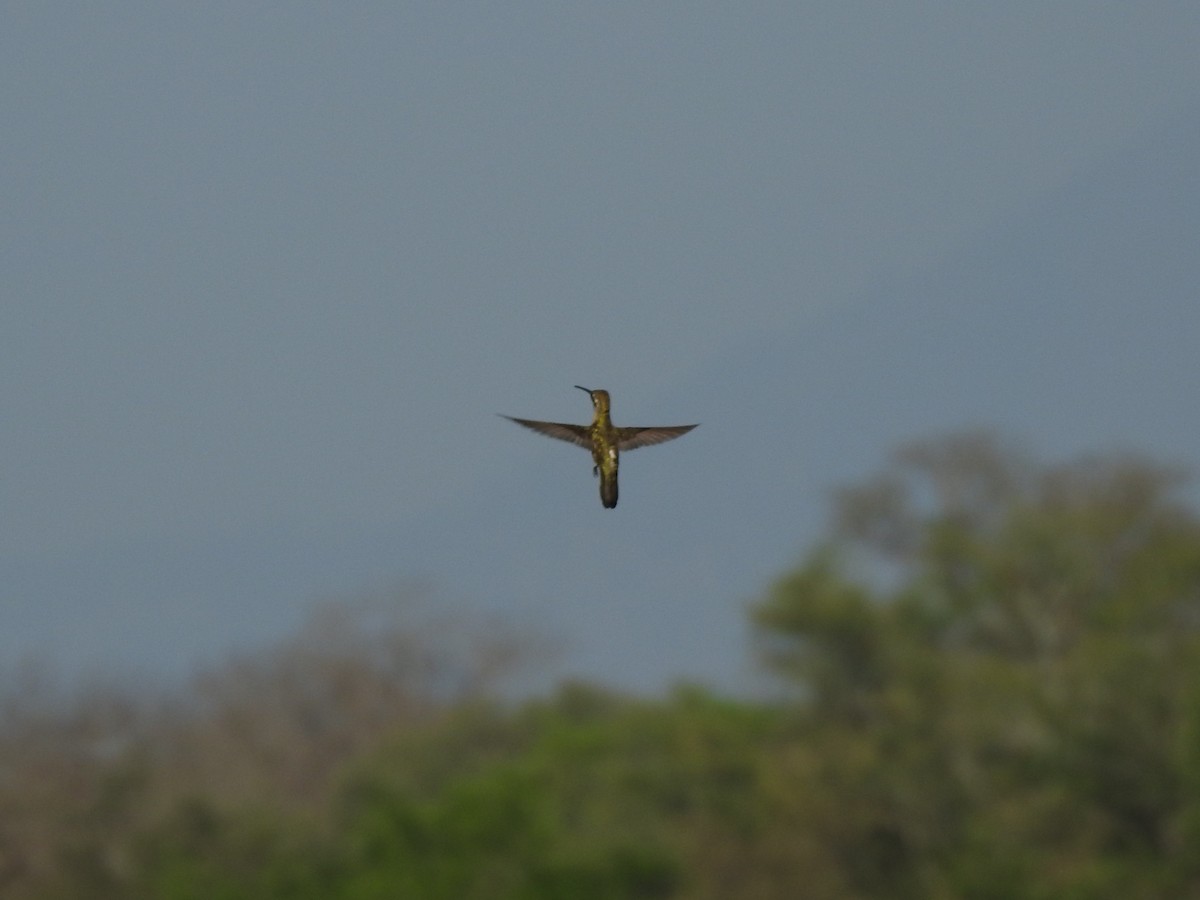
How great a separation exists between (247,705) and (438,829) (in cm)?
4670

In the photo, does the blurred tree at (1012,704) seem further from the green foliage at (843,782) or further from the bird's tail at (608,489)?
the bird's tail at (608,489)

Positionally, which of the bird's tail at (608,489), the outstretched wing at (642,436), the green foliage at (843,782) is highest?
the green foliage at (843,782)

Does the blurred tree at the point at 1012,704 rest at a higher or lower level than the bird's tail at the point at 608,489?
higher

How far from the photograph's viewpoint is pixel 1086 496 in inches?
2832

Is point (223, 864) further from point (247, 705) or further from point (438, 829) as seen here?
point (247, 705)

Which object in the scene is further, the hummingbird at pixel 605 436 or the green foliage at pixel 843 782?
the green foliage at pixel 843 782

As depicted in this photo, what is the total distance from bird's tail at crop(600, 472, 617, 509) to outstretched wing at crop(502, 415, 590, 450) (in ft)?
0.67

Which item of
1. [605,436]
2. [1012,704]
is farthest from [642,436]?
[1012,704]

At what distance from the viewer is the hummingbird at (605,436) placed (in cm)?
819

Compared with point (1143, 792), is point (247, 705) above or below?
above

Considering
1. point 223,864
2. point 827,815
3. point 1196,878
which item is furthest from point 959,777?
point 223,864

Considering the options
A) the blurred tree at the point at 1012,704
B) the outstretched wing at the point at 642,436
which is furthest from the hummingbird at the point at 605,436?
the blurred tree at the point at 1012,704

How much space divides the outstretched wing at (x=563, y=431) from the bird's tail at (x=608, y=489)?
0.67 feet

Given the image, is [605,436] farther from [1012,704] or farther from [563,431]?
[1012,704]
